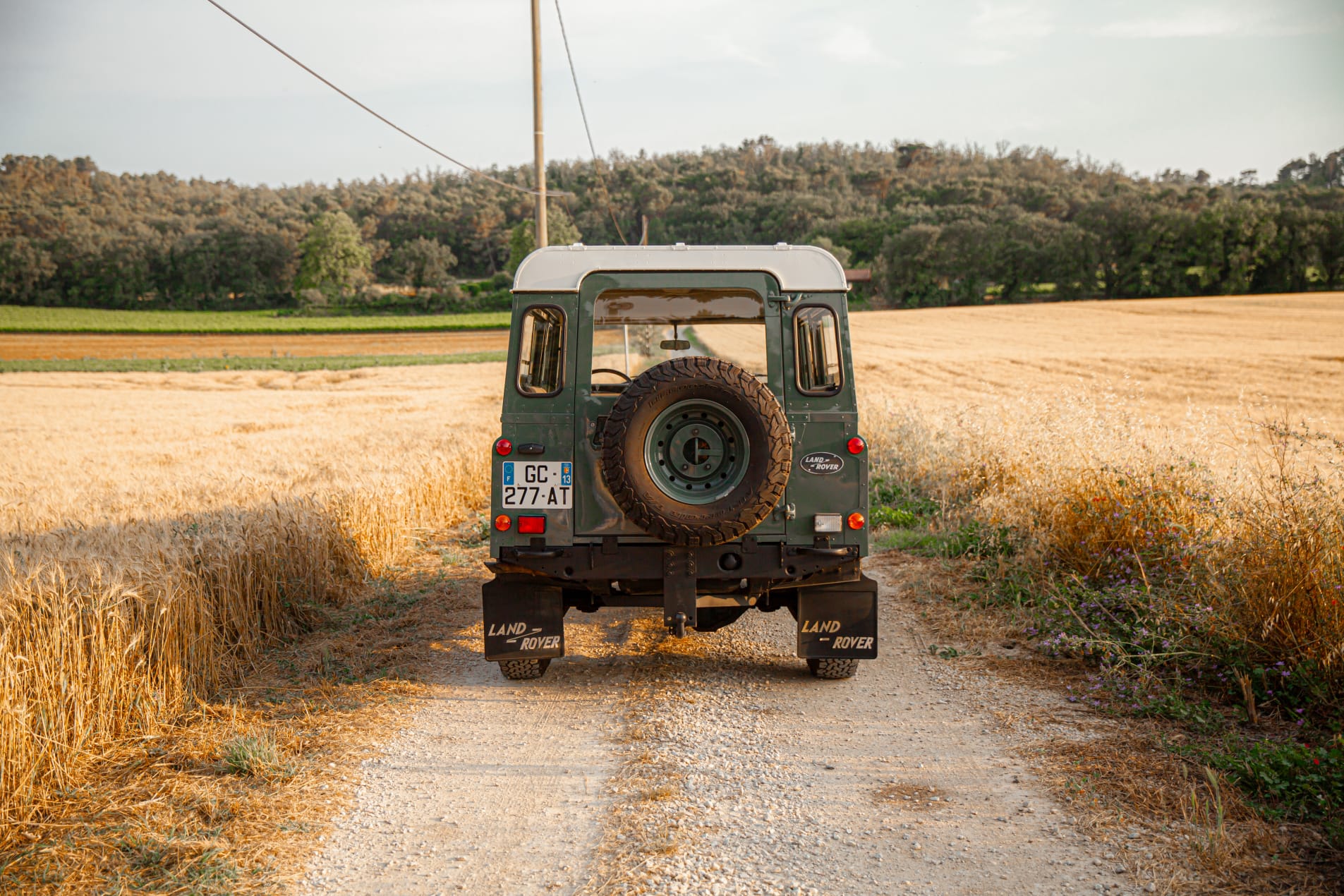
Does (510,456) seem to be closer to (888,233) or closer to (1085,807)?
(1085,807)

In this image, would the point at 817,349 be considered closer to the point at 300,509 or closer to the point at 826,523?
the point at 826,523

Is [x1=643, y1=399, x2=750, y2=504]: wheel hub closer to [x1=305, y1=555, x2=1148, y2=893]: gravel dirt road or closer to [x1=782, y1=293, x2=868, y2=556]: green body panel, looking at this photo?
[x1=782, y1=293, x2=868, y2=556]: green body panel

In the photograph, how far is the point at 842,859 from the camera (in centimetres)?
359

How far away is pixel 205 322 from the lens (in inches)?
2953

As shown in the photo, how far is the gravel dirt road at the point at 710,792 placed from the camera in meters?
3.48

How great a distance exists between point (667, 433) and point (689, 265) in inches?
46.6

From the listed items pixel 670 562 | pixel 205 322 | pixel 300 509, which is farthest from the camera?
pixel 205 322

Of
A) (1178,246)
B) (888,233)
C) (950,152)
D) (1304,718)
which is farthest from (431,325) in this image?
(950,152)

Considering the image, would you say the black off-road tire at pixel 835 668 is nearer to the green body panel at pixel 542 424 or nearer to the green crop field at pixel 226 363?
the green body panel at pixel 542 424

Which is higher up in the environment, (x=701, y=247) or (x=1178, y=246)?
(x=1178, y=246)

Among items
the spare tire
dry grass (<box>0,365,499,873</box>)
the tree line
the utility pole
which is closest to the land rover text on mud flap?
the spare tire

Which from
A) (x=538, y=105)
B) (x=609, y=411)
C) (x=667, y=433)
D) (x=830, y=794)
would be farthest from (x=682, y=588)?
(x=538, y=105)

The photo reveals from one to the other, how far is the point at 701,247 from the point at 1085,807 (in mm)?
3801

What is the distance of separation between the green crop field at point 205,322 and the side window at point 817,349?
70.4 metres
